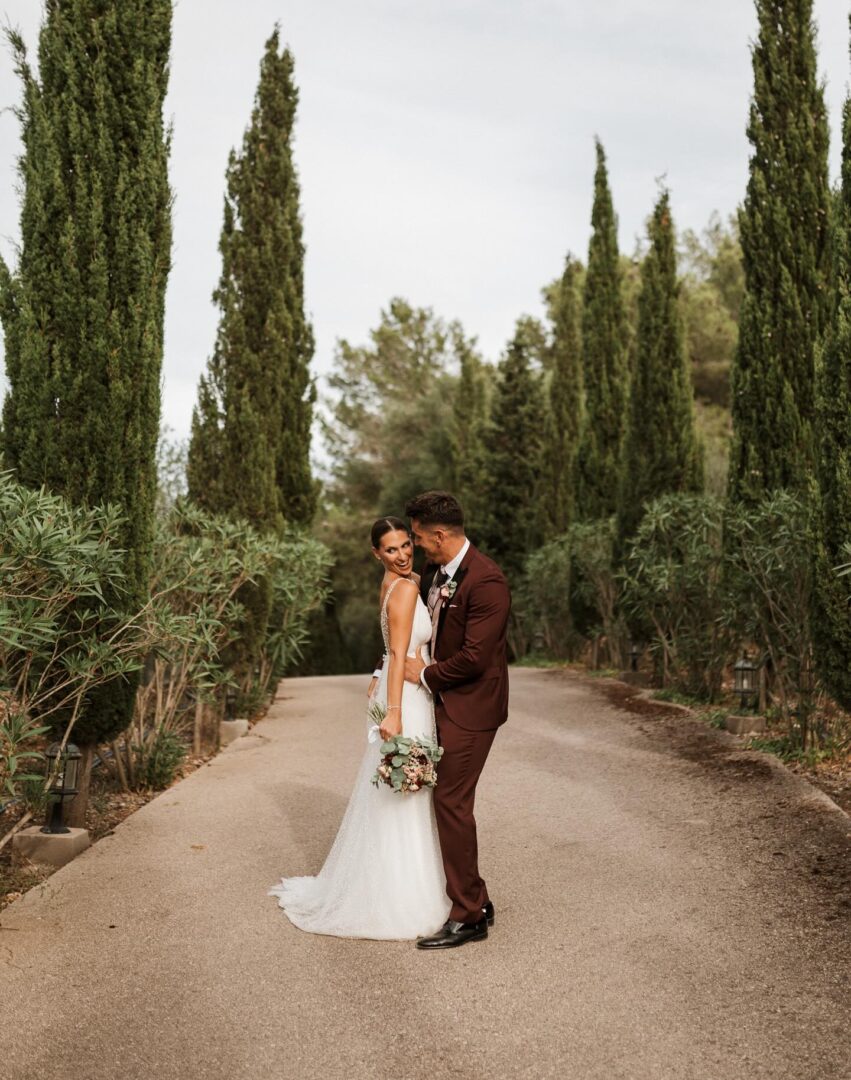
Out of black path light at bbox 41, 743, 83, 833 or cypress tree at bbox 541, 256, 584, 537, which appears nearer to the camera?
black path light at bbox 41, 743, 83, 833

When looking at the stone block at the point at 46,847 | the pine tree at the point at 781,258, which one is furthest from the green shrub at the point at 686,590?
the stone block at the point at 46,847

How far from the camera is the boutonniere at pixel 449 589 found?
4.52m

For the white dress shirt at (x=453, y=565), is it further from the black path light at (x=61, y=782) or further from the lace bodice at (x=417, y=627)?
the black path light at (x=61, y=782)

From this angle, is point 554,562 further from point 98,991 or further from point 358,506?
point 358,506

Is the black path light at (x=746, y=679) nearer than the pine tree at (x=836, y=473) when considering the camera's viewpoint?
No

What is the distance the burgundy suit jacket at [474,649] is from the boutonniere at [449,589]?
0.02 metres

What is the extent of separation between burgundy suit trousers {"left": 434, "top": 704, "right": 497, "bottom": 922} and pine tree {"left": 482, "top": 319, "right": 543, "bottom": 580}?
20.0 metres

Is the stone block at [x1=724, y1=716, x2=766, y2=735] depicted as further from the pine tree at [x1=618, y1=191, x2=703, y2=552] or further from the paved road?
the pine tree at [x1=618, y1=191, x2=703, y2=552]

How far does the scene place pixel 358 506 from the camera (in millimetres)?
38312

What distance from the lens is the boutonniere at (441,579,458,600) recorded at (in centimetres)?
452

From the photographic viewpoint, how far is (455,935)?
436cm

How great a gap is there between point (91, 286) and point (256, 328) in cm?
609

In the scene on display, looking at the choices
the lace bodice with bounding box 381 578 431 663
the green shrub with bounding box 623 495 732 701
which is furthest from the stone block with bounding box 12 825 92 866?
the green shrub with bounding box 623 495 732 701

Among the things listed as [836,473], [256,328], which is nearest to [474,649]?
[836,473]
